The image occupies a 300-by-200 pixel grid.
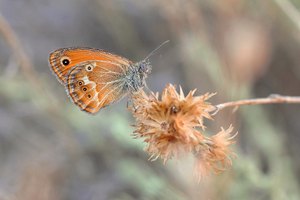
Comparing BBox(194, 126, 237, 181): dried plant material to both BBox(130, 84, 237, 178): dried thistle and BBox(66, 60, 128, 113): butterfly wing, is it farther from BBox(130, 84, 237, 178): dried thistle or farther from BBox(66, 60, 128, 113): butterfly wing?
BBox(66, 60, 128, 113): butterfly wing

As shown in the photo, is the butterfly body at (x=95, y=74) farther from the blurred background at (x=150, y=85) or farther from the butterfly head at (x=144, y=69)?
the blurred background at (x=150, y=85)

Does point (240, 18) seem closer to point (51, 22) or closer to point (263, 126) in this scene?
point (263, 126)

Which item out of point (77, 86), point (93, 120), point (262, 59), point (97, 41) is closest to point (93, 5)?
point (97, 41)

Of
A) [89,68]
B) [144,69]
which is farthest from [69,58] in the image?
[144,69]

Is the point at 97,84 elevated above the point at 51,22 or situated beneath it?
situated beneath

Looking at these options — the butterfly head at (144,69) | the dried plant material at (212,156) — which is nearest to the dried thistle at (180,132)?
the dried plant material at (212,156)

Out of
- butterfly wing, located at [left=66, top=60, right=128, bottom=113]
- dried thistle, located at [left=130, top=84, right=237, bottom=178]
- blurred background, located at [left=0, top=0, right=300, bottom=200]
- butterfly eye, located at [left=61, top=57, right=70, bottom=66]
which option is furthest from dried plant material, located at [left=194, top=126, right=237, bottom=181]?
butterfly eye, located at [left=61, top=57, right=70, bottom=66]

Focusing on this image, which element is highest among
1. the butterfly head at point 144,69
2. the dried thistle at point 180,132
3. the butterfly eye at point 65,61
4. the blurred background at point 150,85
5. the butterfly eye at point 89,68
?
the blurred background at point 150,85
